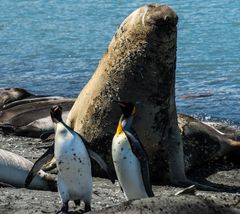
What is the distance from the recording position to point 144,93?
26.9 feet

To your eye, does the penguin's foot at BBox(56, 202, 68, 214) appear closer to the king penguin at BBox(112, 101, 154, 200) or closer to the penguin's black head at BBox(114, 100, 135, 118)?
the king penguin at BBox(112, 101, 154, 200)

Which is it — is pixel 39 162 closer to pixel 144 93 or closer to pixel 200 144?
pixel 144 93

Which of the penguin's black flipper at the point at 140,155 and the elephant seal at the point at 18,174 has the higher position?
the penguin's black flipper at the point at 140,155

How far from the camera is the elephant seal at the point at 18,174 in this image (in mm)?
7426

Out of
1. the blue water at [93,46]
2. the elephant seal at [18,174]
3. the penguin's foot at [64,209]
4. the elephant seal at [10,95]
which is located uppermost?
the penguin's foot at [64,209]

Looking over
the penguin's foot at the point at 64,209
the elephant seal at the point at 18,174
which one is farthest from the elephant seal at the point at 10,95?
the penguin's foot at the point at 64,209

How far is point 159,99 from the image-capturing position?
820 cm

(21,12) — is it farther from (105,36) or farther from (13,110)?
(13,110)

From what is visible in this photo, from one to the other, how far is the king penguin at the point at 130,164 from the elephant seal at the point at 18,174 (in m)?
0.90

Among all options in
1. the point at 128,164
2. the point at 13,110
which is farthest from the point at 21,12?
the point at 128,164

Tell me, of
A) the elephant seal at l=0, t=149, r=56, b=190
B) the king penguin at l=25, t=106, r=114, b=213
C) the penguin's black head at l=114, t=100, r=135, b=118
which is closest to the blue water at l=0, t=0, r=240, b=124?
the elephant seal at l=0, t=149, r=56, b=190

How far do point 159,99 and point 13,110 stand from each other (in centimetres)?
333

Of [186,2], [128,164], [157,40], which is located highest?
[157,40]

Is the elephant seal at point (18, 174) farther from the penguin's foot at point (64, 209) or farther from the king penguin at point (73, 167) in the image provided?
Answer: the penguin's foot at point (64, 209)
